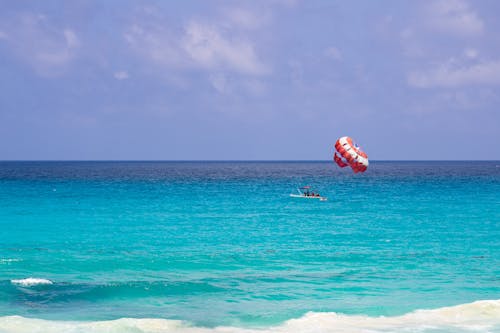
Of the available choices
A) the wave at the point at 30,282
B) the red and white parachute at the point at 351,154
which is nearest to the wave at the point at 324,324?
the wave at the point at 30,282

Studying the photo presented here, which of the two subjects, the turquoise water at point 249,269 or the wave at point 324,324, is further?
the turquoise water at point 249,269

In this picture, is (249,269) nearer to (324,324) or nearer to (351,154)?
(324,324)

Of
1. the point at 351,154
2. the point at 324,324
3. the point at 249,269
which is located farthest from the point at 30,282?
the point at 351,154

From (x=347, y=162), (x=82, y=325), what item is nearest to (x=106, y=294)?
(x=82, y=325)

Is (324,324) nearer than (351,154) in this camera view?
Yes

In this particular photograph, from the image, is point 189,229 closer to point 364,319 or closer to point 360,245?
point 360,245

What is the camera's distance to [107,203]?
63.9 m

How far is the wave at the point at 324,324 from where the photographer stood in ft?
56.9

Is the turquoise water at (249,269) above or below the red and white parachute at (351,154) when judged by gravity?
below

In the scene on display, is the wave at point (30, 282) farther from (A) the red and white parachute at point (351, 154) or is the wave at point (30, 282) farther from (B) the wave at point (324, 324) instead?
(A) the red and white parachute at point (351, 154)

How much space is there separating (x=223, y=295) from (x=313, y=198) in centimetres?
4925

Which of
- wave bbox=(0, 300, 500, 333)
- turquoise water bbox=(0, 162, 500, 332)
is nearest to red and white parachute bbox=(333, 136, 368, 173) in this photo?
→ turquoise water bbox=(0, 162, 500, 332)

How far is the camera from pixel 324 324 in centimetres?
1827

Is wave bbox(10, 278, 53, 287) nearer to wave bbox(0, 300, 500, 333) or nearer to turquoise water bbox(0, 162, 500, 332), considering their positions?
turquoise water bbox(0, 162, 500, 332)
